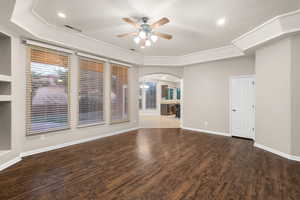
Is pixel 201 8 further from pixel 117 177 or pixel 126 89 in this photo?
pixel 126 89

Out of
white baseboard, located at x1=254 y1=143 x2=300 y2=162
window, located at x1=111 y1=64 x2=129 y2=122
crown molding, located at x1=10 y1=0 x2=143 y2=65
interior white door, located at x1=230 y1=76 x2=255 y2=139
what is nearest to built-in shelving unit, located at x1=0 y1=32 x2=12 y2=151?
crown molding, located at x1=10 y1=0 x2=143 y2=65

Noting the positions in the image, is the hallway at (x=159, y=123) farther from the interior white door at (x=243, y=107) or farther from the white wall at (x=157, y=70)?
the interior white door at (x=243, y=107)

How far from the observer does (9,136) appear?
3078mm

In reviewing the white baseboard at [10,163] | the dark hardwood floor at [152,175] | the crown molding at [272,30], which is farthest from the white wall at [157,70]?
the white baseboard at [10,163]

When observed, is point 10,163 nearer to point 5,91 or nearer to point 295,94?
point 5,91

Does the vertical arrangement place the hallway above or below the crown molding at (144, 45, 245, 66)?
below

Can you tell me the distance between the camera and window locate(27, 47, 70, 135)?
3.53 m

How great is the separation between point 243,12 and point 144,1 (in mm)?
2038

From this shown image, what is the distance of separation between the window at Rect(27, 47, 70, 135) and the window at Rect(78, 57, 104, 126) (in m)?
0.43

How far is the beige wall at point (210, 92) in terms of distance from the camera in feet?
17.5

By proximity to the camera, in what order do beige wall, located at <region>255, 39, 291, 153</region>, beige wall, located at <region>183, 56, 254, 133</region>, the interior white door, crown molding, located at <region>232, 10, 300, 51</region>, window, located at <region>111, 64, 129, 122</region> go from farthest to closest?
window, located at <region>111, 64, 129, 122</region> → beige wall, located at <region>183, 56, 254, 133</region> → the interior white door → beige wall, located at <region>255, 39, 291, 153</region> → crown molding, located at <region>232, 10, 300, 51</region>

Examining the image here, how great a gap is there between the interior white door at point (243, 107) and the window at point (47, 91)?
5.51 m

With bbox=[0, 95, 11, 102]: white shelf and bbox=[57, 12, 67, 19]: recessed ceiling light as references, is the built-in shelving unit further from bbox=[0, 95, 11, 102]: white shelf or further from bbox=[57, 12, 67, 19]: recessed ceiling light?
bbox=[57, 12, 67, 19]: recessed ceiling light

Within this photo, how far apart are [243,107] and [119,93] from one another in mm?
4528
